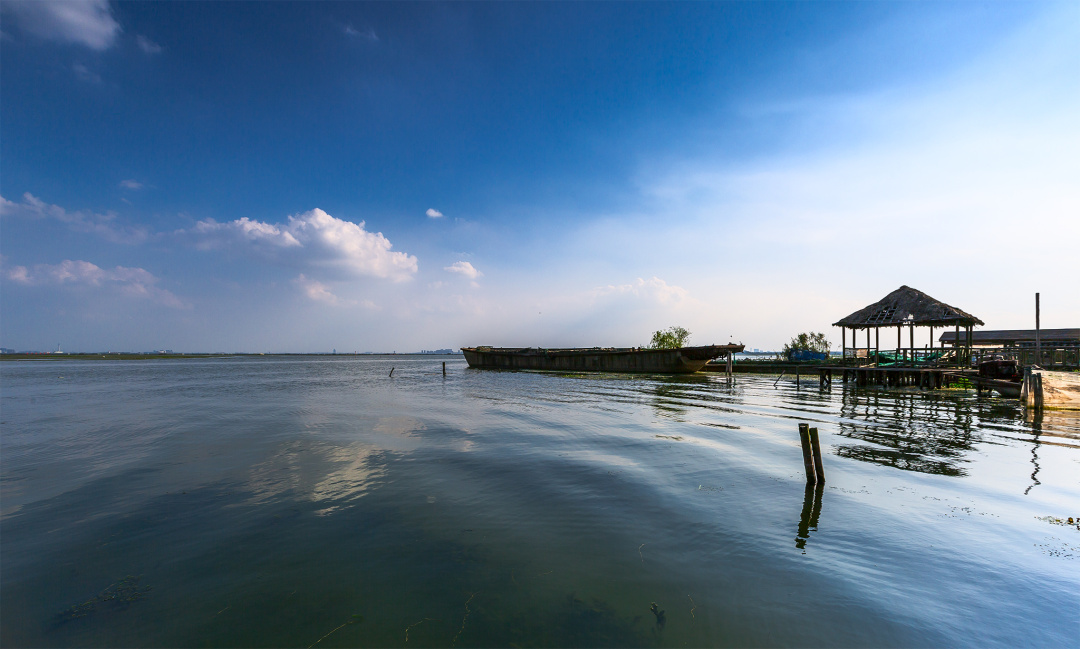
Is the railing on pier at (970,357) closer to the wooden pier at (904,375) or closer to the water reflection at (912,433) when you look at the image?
the wooden pier at (904,375)

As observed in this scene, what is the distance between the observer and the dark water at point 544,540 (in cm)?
499

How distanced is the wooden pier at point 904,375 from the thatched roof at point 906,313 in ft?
10.5

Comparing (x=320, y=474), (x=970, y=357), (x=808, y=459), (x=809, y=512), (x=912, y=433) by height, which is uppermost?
(x=970, y=357)

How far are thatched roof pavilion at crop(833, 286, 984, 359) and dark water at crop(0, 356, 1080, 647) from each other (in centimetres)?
1598

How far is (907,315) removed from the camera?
94.8 ft

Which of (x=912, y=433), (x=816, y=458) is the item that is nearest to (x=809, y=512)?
(x=816, y=458)

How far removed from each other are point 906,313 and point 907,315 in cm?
31

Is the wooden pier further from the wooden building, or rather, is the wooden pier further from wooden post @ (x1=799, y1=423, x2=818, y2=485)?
wooden post @ (x1=799, y1=423, x2=818, y2=485)

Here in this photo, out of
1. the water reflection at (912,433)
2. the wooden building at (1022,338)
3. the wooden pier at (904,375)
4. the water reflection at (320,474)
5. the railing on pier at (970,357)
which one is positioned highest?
the wooden building at (1022,338)

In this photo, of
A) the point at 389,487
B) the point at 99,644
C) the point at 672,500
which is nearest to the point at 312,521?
the point at 389,487

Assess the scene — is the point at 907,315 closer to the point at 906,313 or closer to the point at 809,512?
the point at 906,313

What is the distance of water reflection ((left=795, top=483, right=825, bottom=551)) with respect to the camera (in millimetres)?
7070

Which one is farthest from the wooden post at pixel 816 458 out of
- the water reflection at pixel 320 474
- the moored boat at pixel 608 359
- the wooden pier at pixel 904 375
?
the moored boat at pixel 608 359

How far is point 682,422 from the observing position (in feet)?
58.9
